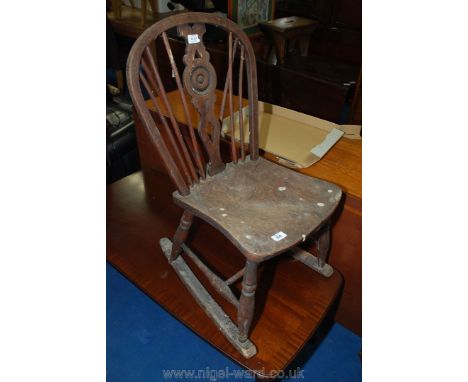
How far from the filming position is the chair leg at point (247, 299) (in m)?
0.90

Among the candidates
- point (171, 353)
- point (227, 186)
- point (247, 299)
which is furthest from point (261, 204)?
point (171, 353)

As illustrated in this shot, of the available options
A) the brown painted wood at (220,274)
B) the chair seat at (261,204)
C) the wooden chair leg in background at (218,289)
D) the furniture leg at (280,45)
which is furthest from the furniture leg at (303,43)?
the wooden chair leg in background at (218,289)

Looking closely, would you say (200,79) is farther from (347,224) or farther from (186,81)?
(347,224)

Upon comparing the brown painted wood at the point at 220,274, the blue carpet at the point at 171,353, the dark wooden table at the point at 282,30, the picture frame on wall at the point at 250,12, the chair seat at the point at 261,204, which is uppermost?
the picture frame on wall at the point at 250,12

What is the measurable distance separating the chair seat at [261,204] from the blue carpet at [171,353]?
0.59 metres

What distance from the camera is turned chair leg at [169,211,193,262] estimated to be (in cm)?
109

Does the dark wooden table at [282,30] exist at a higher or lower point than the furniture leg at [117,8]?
lower

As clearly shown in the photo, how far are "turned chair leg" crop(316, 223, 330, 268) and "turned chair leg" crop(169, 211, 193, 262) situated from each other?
0.41 m

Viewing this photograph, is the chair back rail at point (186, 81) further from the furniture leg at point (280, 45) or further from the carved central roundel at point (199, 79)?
the furniture leg at point (280, 45)

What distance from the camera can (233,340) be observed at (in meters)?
1.04

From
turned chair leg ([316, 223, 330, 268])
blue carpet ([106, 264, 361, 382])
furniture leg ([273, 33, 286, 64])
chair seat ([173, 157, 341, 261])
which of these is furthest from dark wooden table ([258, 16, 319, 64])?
blue carpet ([106, 264, 361, 382])

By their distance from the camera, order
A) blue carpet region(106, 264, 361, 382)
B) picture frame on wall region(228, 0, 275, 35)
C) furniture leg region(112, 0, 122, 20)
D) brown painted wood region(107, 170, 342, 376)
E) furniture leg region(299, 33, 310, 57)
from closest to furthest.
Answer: brown painted wood region(107, 170, 342, 376) < blue carpet region(106, 264, 361, 382) < picture frame on wall region(228, 0, 275, 35) < furniture leg region(299, 33, 310, 57) < furniture leg region(112, 0, 122, 20)

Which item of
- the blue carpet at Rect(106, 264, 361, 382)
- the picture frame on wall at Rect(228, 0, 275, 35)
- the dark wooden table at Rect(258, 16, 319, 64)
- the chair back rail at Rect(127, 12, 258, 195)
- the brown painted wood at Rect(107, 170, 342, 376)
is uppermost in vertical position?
the picture frame on wall at Rect(228, 0, 275, 35)

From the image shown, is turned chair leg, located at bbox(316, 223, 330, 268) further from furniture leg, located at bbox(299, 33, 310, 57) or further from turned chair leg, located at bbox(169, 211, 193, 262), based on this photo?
furniture leg, located at bbox(299, 33, 310, 57)
